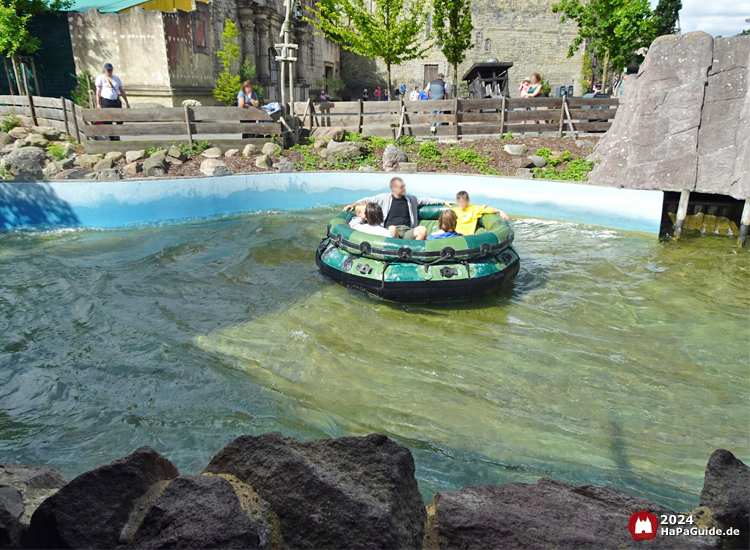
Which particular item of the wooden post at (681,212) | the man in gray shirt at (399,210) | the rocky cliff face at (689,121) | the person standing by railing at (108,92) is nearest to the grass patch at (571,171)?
the rocky cliff face at (689,121)

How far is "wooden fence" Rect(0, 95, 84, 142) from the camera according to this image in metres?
13.1

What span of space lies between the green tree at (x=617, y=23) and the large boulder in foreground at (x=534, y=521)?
19.2 m

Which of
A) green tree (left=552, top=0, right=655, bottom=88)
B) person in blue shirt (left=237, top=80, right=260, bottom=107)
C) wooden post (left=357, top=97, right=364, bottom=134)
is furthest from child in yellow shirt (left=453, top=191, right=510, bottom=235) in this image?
green tree (left=552, top=0, right=655, bottom=88)

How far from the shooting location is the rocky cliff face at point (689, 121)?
29.1ft

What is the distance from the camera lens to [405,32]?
17.2 metres

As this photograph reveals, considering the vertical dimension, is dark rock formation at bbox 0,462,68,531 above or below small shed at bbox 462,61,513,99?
below

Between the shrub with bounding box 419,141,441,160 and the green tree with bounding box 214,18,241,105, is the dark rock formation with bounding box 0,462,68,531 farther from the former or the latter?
the green tree with bounding box 214,18,241,105

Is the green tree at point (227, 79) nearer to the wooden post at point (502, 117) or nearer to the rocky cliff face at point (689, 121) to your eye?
the wooden post at point (502, 117)

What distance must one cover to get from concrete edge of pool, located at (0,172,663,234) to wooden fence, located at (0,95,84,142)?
4.46 metres

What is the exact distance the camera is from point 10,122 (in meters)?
13.4

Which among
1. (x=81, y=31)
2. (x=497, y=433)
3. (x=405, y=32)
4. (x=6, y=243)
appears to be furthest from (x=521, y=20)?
Answer: (x=497, y=433)

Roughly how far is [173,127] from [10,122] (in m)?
4.65

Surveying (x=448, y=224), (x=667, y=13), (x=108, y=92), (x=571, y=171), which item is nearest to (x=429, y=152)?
(x=571, y=171)

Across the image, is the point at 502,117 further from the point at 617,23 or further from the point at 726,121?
the point at 617,23
